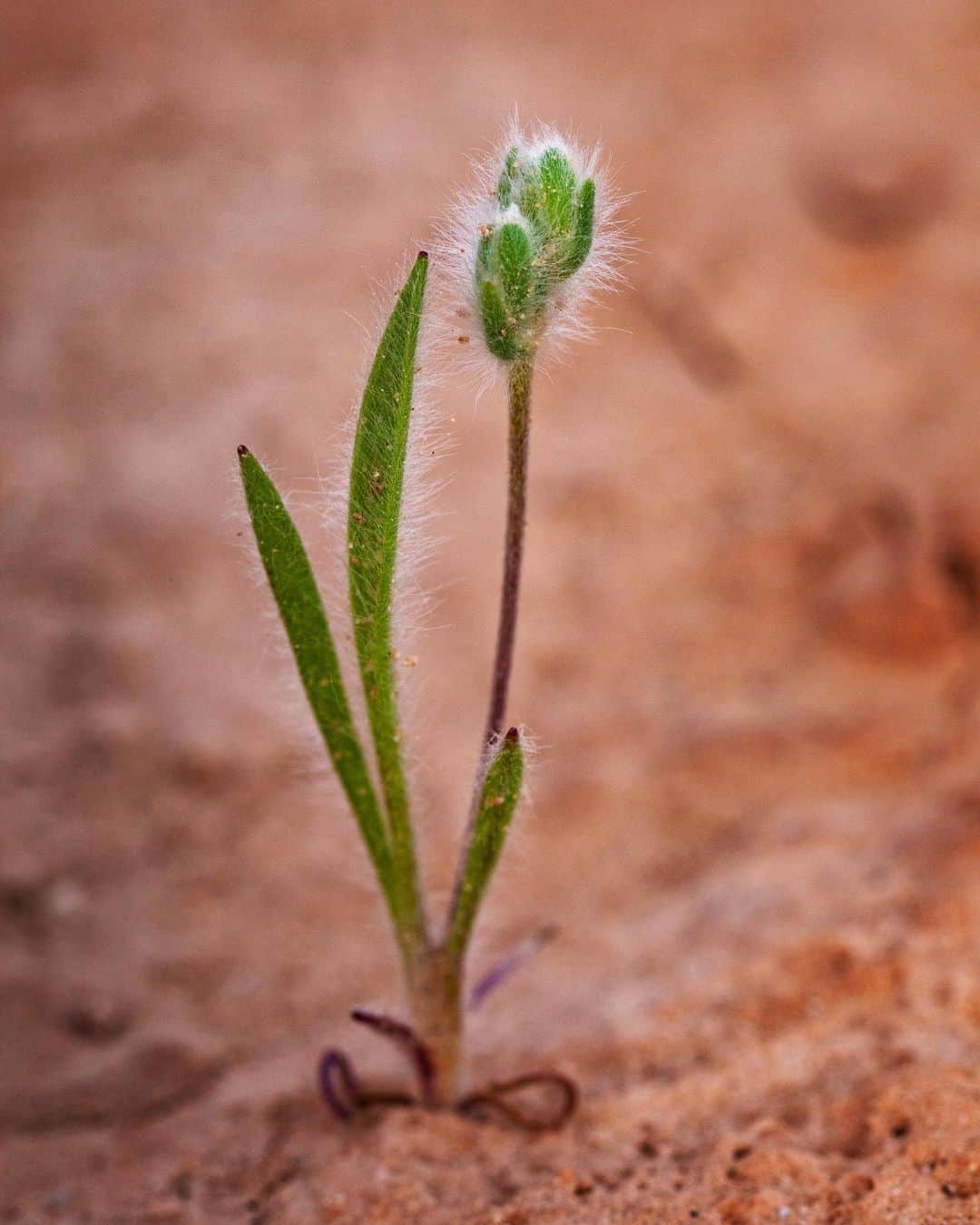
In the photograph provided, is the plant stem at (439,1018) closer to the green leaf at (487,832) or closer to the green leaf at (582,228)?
the green leaf at (487,832)

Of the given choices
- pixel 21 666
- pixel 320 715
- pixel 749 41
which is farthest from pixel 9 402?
pixel 749 41

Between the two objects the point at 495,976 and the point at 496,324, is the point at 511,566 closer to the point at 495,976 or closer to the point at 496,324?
the point at 496,324

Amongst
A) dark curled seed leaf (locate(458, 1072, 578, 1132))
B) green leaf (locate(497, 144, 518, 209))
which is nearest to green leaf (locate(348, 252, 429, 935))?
green leaf (locate(497, 144, 518, 209))

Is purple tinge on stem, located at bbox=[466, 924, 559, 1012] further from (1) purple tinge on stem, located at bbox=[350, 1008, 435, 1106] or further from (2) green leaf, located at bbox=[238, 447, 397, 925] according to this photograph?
(2) green leaf, located at bbox=[238, 447, 397, 925]

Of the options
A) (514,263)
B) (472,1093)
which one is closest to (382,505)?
(514,263)

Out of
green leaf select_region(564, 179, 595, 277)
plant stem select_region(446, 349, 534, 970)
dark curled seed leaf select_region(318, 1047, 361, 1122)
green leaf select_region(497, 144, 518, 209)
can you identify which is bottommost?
dark curled seed leaf select_region(318, 1047, 361, 1122)

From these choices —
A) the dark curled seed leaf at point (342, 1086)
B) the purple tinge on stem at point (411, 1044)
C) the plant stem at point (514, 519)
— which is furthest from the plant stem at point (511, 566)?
the dark curled seed leaf at point (342, 1086)
